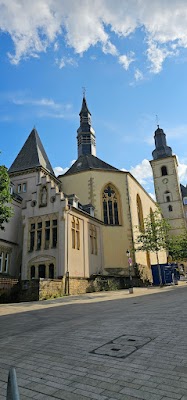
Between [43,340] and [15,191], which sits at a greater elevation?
[15,191]

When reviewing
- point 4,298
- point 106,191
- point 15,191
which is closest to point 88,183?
point 106,191

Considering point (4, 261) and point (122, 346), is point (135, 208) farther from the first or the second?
point (122, 346)

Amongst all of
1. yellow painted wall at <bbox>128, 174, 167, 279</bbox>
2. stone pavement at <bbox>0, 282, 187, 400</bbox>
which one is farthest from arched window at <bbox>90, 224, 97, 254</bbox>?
stone pavement at <bbox>0, 282, 187, 400</bbox>

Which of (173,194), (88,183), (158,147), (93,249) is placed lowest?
(93,249)

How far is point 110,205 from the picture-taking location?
3406 cm

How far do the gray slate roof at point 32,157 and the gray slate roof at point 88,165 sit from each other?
11.7 ft

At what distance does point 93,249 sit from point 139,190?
48.9 ft

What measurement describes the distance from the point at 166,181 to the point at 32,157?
3959cm

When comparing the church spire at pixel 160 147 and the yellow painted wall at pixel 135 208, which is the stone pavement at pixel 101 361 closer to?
the yellow painted wall at pixel 135 208

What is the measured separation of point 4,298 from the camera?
1905 cm

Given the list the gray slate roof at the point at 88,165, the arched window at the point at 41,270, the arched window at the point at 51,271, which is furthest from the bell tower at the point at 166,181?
the arched window at the point at 41,270

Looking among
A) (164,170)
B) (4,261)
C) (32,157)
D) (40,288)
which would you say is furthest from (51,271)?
(164,170)

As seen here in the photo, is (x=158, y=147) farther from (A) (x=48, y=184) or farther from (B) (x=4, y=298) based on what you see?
(B) (x=4, y=298)

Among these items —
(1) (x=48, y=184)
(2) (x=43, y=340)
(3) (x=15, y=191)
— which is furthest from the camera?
(3) (x=15, y=191)
